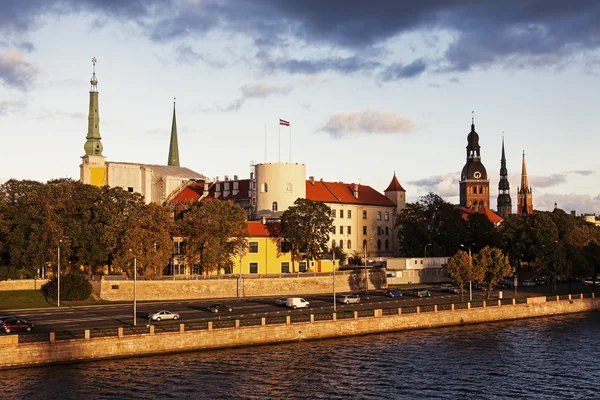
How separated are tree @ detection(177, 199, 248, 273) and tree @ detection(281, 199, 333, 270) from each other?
12237 mm

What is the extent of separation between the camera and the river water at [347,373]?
56.4 metres

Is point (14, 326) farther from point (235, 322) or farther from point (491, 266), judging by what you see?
point (491, 266)

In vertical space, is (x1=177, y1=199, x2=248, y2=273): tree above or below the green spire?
below

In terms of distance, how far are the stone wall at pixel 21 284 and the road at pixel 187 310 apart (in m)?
11.5

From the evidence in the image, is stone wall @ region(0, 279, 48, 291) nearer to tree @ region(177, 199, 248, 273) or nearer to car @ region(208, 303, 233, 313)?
tree @ region(177, 199, 248, 273)

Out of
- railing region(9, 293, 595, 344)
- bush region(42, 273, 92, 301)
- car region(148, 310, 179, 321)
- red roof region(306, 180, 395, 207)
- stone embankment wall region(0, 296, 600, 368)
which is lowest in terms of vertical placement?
stone embankment wall region(0, 296, 600, 368)

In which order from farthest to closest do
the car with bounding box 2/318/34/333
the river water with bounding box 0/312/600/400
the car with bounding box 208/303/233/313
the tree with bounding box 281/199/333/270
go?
the tree with bounding box 281/199/333/270
the car with bounding box 208/303/233/313
the car with bounding box 2/318/34/333
the river water with bounding box 0/312/600/400

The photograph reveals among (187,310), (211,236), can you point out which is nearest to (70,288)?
(187,310)

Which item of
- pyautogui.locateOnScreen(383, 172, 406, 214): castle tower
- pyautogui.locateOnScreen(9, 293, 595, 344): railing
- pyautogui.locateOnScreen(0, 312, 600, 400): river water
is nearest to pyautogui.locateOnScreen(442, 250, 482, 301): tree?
pyautogui.locateOnScreen(9, 293, 595, 344): railing

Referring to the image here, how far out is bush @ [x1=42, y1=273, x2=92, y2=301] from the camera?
96312 mm

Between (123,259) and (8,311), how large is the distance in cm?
1794

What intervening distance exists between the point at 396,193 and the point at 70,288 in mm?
88933

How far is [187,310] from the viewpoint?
90438 millimetres

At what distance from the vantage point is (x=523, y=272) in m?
167
